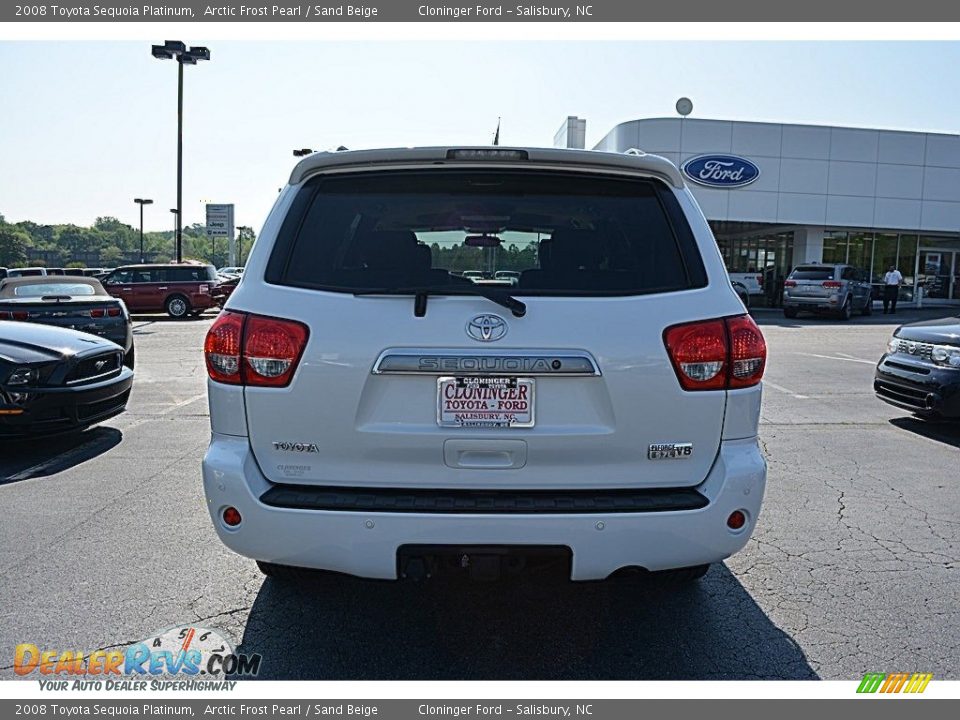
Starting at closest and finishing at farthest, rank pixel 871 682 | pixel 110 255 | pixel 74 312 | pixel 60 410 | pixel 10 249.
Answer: pixel 871 682
pixel 60 410
pixel 74 312
pixel 10 249
pixel 110 255

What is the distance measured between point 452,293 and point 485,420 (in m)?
0.47

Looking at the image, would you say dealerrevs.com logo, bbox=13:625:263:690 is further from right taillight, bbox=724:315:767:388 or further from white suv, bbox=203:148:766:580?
right taillight, bbox=724:315:767:388

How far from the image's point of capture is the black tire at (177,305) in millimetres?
22250

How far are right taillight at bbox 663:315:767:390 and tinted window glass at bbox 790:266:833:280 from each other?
23.0m

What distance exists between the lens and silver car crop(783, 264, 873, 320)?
23188 millimetres

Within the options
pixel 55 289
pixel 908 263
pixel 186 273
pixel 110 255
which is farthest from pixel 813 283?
pixel 110 255

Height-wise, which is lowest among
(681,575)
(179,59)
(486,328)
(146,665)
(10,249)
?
(146,665)

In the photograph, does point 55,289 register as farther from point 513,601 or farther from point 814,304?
point 814,304

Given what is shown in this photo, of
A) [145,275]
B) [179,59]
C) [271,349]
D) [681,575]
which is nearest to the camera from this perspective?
[271,349]

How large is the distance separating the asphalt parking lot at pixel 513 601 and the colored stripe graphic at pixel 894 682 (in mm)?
45

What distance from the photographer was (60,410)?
5.94 meters

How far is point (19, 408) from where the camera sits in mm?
5738

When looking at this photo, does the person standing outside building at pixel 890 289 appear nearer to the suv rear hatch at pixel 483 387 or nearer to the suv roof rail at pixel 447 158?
the suv roof rail at pixel 447 158

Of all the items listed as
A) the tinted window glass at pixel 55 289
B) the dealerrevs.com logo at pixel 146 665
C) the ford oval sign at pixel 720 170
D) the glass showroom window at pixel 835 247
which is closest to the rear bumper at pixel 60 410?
the dealerrevs.com logo at pixel 146 665
